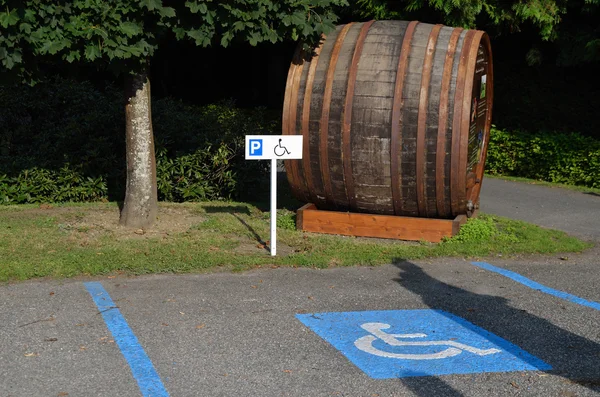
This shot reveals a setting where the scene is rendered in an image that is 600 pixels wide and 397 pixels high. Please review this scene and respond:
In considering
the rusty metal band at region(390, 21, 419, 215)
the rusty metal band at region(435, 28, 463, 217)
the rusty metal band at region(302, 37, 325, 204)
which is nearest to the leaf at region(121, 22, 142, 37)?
the rusty metal band at region(302, 37, 325, 204)

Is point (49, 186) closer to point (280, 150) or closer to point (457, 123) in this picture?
point (280, 150)

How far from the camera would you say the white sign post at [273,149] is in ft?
27.5

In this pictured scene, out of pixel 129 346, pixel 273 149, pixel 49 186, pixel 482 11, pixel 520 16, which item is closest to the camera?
pixel 129 346

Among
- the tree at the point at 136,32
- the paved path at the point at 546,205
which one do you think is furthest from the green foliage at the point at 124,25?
the paved path at the point at 546,205

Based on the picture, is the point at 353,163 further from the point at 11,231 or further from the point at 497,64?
the point at 497,64

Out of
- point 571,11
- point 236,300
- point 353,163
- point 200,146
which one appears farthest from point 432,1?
point 236,300

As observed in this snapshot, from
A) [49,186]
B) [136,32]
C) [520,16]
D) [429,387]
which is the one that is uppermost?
[520,16]

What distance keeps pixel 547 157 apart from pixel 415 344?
1065 cm

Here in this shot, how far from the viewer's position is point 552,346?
5.96m

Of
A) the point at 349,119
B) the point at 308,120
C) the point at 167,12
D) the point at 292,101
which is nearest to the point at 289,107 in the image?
the point at 292,101

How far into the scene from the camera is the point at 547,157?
15.7m

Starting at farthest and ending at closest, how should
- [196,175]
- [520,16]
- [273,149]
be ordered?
[520,16], [196,175], [273,149]

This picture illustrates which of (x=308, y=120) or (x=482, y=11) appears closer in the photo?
(x=308, y=120)

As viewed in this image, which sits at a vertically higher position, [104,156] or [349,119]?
[349,119]
